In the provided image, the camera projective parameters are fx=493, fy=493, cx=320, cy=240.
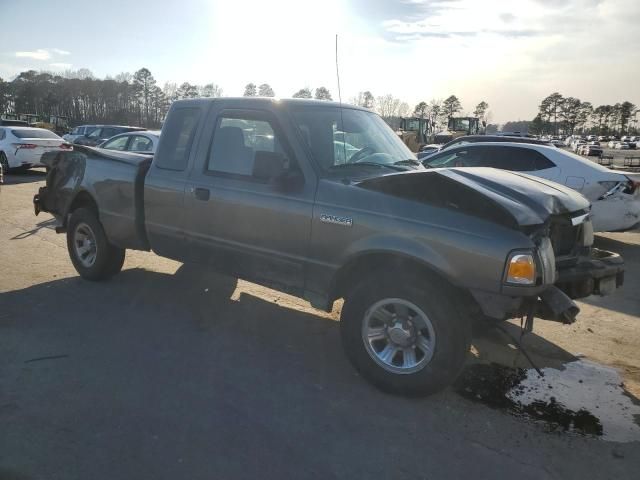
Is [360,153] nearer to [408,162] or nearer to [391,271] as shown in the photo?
[408,162]

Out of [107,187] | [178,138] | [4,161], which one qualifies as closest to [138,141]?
[107,187]

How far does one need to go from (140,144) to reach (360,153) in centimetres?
879

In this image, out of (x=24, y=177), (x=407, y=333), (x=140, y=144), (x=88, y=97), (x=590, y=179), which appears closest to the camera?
(x=407, y=333)

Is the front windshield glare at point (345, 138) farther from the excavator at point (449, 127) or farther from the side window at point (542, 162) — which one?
the excavator at point (449, 127)

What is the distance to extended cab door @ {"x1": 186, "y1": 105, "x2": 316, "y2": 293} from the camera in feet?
13.1

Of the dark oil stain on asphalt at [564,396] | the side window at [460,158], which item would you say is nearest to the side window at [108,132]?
the side window at [460,158]

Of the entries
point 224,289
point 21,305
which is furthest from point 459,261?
point 21,305

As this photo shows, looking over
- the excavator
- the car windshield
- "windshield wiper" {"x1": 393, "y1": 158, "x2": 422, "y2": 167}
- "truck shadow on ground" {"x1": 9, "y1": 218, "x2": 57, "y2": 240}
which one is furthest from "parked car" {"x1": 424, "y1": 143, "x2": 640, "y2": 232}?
the excavator

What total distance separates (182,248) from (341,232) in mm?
1932

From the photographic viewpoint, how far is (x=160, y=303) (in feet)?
17.7

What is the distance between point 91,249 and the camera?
5992mm

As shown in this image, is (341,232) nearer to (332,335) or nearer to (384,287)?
(384,287)

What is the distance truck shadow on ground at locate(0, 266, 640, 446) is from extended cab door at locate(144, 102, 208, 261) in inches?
30.5

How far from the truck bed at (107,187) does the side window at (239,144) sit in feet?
3.77
